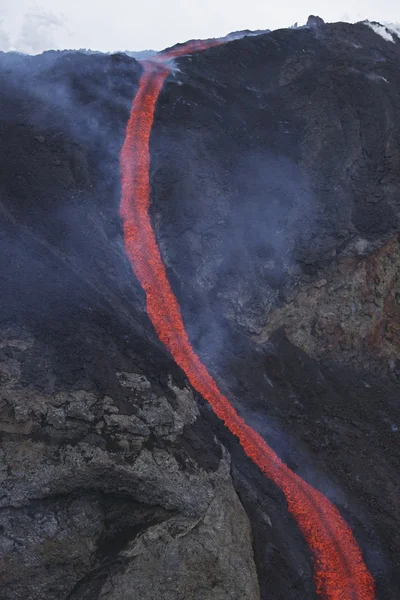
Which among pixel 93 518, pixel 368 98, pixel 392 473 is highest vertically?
pixel 368 98

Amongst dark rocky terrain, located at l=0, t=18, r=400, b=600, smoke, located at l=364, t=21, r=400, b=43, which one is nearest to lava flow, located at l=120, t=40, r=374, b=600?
dark rocky terrain, located at l=0, t=18, r=400, b=600

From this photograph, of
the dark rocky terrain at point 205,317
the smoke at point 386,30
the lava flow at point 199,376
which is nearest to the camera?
the dark rocky terrain at point 205,317

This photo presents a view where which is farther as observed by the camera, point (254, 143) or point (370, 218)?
point (254, 143)

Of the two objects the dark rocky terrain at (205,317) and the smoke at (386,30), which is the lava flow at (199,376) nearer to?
the dark rocky terrain at (205,317)

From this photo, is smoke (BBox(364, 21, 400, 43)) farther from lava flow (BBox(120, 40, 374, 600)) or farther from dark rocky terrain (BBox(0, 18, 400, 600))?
lava flow (BBox(120, 40, 374, 600))

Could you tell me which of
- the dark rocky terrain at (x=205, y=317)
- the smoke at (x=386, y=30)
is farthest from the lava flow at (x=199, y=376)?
the smoke at (x=386, y=30)

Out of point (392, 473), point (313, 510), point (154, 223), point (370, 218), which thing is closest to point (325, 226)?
point (370, 218)

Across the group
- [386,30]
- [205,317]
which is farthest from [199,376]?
[386,30]

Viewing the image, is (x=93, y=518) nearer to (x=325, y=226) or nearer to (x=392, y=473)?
(x=392, y=473)

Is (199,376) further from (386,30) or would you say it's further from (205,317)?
(386,30)
